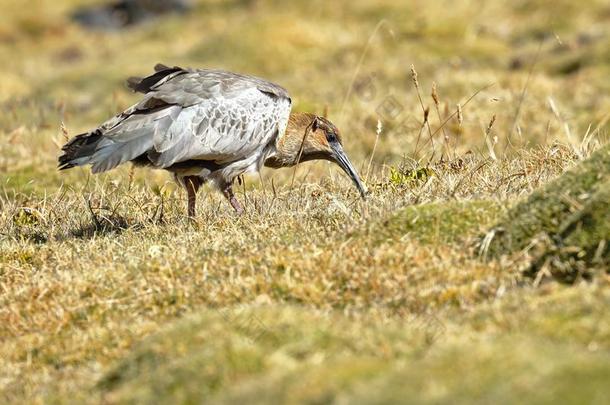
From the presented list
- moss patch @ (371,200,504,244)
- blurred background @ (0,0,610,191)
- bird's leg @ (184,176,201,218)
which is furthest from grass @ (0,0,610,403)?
blurred background @ (0,0,610,191)

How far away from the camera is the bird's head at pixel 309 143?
8.55m

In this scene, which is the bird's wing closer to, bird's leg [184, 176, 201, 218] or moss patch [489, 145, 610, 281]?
bird's leg [184, 176, 201, 218]

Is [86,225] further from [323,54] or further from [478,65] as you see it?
[323,54]

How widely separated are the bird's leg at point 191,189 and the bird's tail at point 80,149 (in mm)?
814

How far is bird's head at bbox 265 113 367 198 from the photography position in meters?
8.55

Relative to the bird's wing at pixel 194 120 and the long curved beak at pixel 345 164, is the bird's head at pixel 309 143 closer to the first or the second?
the long curved beak at pixel 345 164

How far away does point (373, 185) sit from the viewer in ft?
25.2

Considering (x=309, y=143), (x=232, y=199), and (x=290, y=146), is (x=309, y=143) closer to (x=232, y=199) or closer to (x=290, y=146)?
(x=290, y=146)

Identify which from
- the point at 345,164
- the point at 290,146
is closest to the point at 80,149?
the point at 290,146

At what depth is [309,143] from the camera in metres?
8.74

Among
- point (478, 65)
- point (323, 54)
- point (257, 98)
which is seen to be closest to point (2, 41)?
point (323, 54)

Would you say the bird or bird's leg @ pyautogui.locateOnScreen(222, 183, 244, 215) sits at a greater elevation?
the bird

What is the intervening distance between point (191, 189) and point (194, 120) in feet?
1.85

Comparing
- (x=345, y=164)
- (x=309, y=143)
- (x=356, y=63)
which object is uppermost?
(x=309, y=143)
